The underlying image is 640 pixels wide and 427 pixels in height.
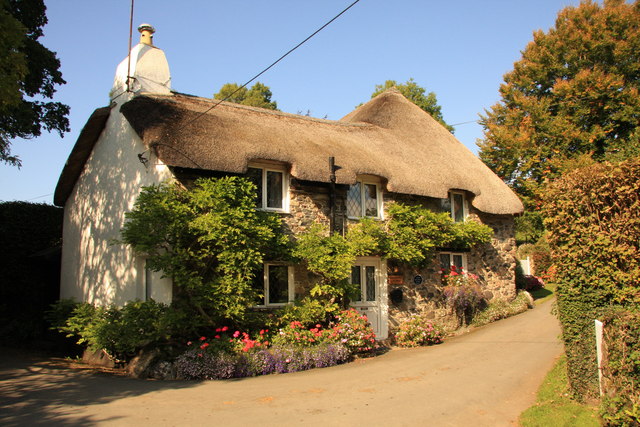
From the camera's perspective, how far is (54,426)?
6277 millimetres

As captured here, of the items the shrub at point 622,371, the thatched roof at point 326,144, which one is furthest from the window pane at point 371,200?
the shrub at point 622,371

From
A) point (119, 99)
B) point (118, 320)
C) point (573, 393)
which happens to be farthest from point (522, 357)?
point (119, 99)

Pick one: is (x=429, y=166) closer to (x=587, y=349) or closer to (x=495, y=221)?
(x=495, y=221)

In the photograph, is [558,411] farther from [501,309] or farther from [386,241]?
[501,309]

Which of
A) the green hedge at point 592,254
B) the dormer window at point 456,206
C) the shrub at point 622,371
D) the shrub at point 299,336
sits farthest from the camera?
the dormer window at point 456,206

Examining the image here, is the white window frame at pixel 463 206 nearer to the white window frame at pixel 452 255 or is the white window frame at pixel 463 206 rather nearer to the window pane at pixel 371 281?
the white window frame at pixel 452 255

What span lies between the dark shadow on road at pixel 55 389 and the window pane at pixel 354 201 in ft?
20.9

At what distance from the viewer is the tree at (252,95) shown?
3916 cm

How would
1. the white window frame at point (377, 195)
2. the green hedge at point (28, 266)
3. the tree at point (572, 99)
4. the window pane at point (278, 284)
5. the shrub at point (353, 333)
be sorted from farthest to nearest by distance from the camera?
the tree at point (572, 99), the green hedge at point (28, 266), the white window frame at point (377, 195), the window pane at point (278, 284), the shrub at point (353, 333)

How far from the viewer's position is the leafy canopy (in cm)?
1002

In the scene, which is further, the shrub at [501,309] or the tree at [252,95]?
the tree at [252,95]

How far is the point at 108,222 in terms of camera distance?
13.2 m

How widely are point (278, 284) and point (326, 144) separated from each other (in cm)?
425

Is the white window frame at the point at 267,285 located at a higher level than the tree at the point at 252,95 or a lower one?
lower
